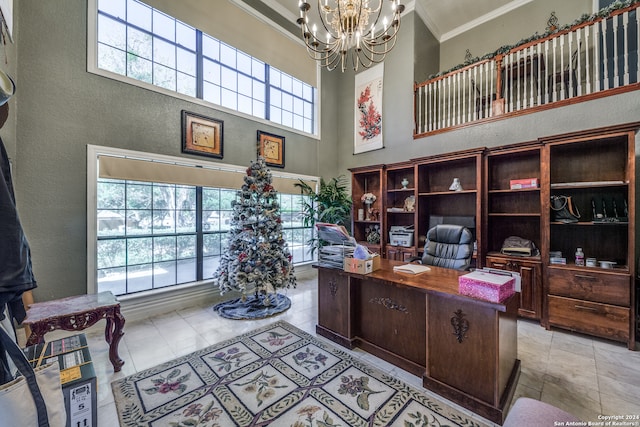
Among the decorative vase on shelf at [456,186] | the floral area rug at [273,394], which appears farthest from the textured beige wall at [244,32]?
the floral area rug at [273,394]

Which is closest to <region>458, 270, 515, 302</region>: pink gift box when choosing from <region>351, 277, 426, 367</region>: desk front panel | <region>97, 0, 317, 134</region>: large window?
<region>351, 277, 426, 367</region>: desk front panel

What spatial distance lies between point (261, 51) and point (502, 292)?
4901 millimetres

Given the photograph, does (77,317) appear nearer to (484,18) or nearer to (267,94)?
(267,94)

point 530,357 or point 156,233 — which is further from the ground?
point 156,233

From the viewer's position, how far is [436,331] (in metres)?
1.89

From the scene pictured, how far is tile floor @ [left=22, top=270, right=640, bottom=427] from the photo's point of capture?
1.87 metres

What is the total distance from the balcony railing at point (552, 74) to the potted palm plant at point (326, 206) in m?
1.76

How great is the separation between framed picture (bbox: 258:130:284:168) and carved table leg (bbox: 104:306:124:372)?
9.75 ft

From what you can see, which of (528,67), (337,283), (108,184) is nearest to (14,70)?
(108,184)

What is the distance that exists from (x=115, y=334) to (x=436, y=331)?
2.66m

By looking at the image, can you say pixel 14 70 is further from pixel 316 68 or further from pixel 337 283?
pixel 316 68

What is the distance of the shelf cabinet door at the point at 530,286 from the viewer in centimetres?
310

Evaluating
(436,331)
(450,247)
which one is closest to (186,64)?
(450,247)

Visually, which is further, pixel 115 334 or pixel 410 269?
pixel 410 269
